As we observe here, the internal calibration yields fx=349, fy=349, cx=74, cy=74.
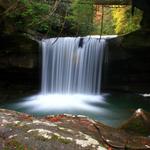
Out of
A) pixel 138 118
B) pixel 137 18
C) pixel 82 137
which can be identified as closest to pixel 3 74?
pixel 137 18

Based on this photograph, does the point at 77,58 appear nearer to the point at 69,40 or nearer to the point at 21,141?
the point at 69,40

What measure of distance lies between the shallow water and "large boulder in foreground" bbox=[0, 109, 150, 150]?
6.25m

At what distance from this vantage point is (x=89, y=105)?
42.9 feet

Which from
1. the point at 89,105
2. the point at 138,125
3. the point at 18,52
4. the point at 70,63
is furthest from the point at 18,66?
the point at 138,125

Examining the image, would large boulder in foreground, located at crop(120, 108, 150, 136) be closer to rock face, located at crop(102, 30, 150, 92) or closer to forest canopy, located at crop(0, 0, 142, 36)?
forest canopy, located at crop(0, 0, 142, 36)

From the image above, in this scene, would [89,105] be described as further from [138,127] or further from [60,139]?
[60,139]

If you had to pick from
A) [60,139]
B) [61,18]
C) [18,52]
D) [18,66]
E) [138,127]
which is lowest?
[138,127]

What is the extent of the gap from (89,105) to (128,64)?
3.14m

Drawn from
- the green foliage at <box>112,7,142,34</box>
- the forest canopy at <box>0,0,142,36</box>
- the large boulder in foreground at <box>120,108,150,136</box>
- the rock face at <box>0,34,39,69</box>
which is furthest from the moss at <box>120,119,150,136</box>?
the green foliage at <box>112,7,142,34</box>

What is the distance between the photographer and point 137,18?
60.3 ft

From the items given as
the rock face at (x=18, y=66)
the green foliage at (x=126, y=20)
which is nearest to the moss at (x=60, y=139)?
the rock face at (x=18, y=66)

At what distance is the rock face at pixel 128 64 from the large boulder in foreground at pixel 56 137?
10.0 meters

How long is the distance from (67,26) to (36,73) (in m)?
3.52

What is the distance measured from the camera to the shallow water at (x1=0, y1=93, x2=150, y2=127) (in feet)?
38.8
